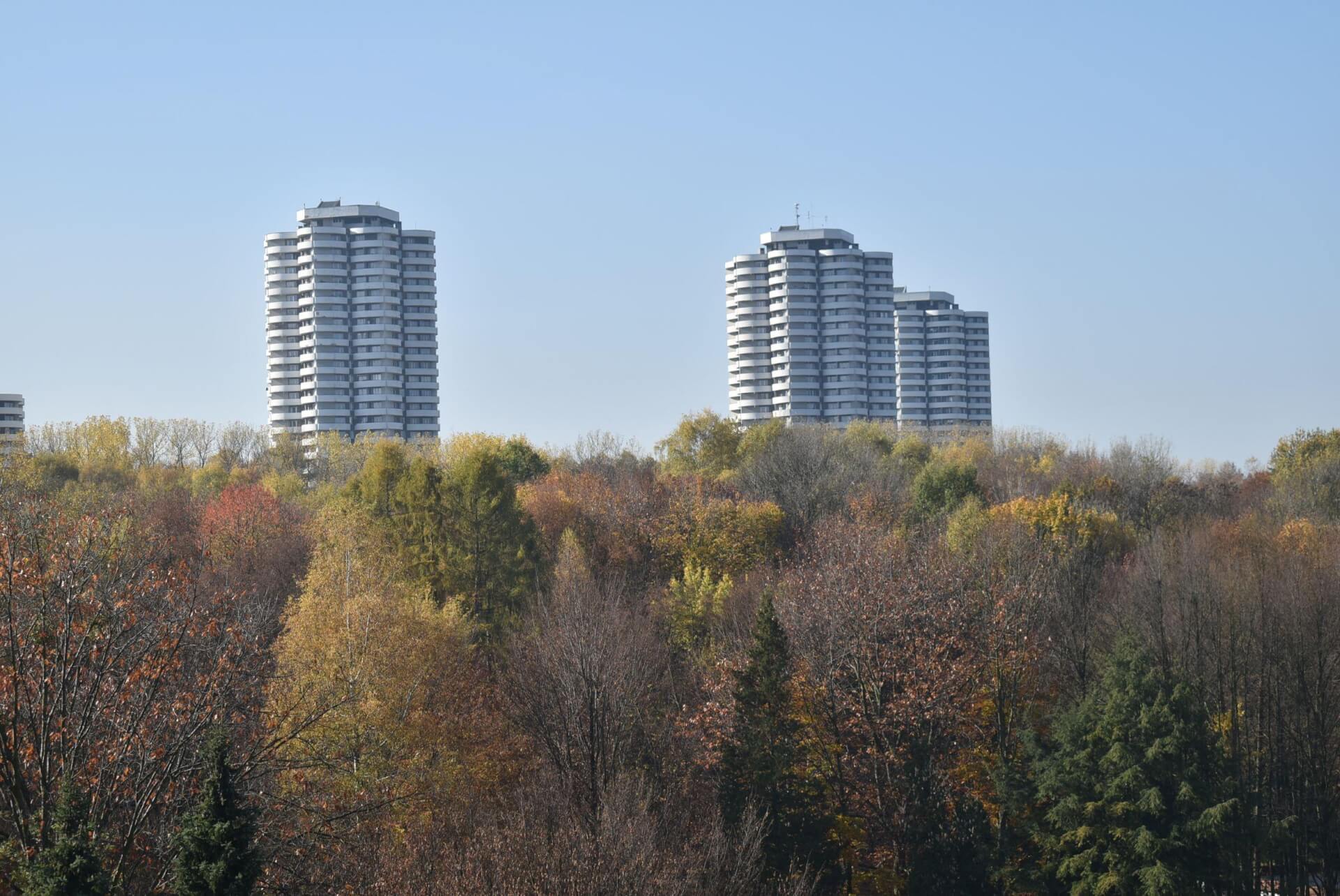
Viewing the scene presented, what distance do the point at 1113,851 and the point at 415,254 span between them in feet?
519

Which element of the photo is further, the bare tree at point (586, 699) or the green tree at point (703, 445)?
the green tree at point (703, 445)

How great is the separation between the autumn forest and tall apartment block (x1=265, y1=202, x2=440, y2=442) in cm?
10625

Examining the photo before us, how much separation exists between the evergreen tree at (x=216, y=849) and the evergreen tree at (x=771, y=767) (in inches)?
845

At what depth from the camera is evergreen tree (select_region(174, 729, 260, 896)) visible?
22.3 metres

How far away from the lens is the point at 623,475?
101m

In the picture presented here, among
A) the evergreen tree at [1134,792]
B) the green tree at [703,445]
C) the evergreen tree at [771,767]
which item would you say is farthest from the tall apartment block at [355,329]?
the evergreen tree at [1134,792]

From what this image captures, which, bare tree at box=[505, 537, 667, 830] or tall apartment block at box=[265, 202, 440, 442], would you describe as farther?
tall apartment block at box=[265, 202, 440, 442]

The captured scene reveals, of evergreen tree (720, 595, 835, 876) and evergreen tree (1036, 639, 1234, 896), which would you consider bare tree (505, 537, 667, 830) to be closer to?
evergreen tree (720, 595, 835, 876)

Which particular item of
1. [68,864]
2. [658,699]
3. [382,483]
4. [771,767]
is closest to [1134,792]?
[771,767]

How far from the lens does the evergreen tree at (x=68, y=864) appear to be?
67.7ft

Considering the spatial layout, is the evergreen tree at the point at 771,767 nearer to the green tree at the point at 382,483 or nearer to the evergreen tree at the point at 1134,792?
the evergreen tree at the point at 1134,792

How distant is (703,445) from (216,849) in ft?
290

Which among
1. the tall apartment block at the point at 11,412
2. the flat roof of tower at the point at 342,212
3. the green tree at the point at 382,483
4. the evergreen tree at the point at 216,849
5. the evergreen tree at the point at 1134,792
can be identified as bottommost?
the evergreen tree at the point at 1134,792

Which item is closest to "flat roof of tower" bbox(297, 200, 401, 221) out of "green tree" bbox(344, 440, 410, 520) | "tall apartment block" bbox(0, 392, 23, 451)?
"tall apartment block" bbox(0, 392, 23, 451)
